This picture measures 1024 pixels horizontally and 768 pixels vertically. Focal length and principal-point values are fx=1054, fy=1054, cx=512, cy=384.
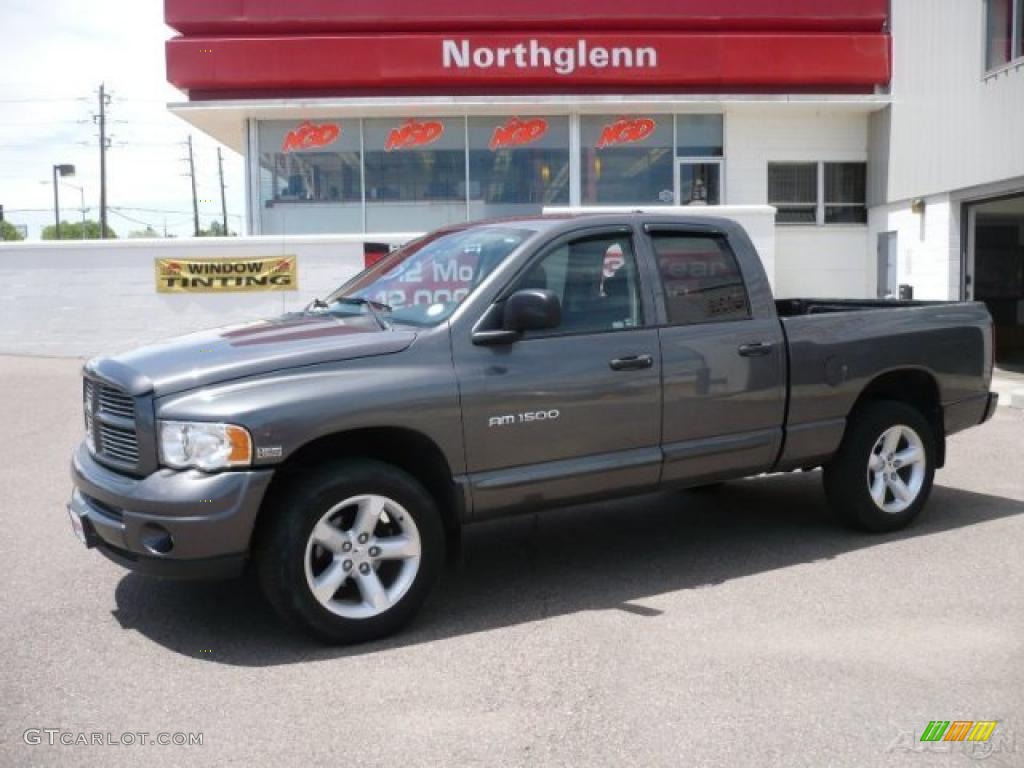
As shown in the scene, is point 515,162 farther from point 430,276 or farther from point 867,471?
point 430,276

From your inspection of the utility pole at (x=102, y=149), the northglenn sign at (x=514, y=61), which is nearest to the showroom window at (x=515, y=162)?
the northglenn sign at (x=514, y=61)

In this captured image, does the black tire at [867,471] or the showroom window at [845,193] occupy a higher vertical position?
the showroom window at [845,193]

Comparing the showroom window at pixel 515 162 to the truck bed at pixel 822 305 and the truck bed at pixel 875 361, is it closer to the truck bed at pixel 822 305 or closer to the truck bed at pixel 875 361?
the truck bed at pixel 822 305

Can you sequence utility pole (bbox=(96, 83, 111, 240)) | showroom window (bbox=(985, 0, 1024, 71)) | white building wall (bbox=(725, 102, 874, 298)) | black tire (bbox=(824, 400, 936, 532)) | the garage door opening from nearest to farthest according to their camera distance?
black tire (bbox=(824, 400, 936, 532)) < showroom window (bbox=(985, 0, 1024, 71)) < white building wall (bbox=(725, 102, 874, 298)) < the garage door opening < utility pole (bbox=(96, 83, 111, 240))

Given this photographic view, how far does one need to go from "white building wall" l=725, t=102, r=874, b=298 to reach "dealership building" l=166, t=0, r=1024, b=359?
4 centimetres

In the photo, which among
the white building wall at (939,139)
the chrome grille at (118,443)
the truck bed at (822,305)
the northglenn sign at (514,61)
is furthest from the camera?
the northglenn sign at (514,61)

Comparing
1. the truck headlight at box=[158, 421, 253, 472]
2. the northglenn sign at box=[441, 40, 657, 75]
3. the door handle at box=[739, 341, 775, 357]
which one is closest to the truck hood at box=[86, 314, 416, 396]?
the truck headlight at box=[158, 421, 253, 472]

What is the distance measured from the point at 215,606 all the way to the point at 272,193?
17290mm

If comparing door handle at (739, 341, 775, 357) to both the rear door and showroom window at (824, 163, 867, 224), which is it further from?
Result: showroom window at (824, 163, 867, 224)

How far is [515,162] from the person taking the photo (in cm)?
2142

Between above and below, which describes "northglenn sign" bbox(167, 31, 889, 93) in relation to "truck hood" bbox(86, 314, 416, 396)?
above

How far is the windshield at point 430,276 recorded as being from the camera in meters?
5.09

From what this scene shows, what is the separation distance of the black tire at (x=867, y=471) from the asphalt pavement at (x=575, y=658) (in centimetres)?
14

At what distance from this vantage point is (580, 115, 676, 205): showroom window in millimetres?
21469
